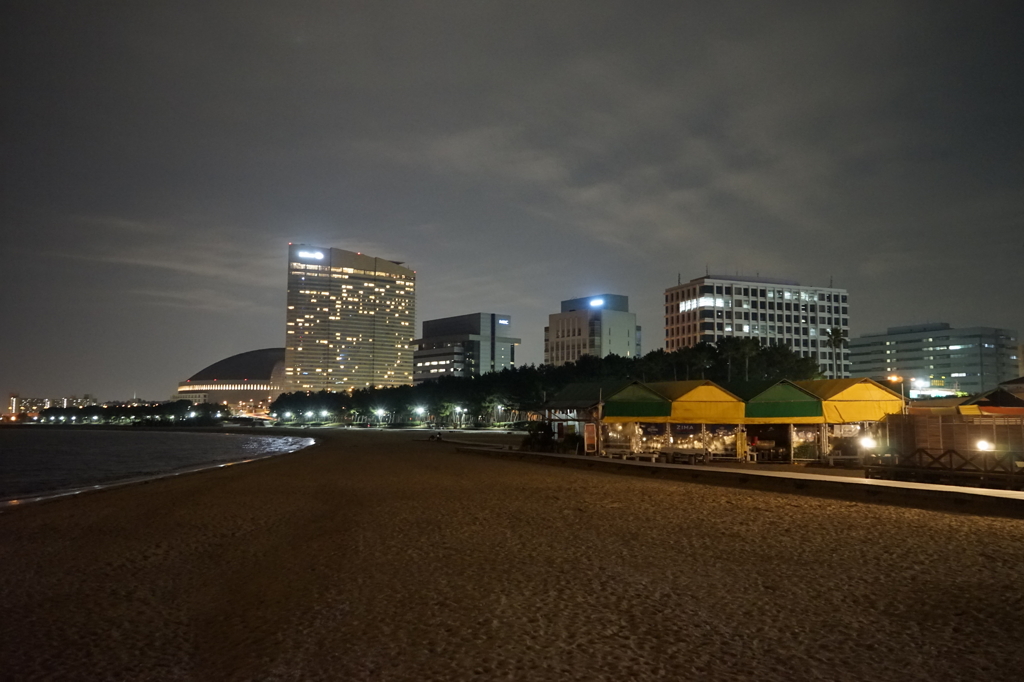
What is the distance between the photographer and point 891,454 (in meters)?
24.2

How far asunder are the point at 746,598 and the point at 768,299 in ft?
534

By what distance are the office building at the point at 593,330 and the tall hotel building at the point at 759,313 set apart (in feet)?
62.9

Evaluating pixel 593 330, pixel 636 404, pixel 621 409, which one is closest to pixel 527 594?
pixel 636 404

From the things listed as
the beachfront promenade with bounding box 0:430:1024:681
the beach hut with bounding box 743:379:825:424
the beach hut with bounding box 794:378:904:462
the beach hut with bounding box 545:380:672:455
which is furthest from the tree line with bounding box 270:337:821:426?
the beachfront promenade with bounding box 0:430:1024:681

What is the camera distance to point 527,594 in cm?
1028

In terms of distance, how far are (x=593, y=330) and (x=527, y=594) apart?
579 feet

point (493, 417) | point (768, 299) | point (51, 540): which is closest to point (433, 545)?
point (51, 540)

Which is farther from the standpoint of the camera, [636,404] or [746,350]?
[746,350]

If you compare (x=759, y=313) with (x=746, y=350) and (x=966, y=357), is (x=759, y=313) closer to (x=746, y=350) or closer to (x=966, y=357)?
(x=966, y=357)

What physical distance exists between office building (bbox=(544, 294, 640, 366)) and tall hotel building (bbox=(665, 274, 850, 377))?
19.2m

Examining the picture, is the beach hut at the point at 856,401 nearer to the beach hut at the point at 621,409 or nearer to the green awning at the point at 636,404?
the green awning at the point at 636,404

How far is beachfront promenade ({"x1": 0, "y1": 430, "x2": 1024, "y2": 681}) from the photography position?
306 inches

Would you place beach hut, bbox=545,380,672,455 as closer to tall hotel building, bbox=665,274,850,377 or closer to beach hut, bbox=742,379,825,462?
beach hut, bbox=742,379,825,462

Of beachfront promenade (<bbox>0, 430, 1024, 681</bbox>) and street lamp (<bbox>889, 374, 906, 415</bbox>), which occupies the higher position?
street lamp (<bbox>889, 374, 906, 415</bbox>)
